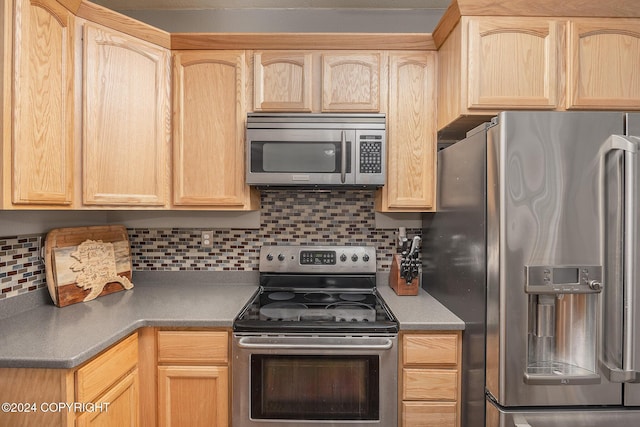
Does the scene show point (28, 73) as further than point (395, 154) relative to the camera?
No

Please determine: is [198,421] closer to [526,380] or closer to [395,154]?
[526,380]

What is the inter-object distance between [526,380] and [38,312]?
202cm

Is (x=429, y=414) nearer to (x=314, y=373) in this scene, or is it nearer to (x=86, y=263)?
(x=314, y=373)

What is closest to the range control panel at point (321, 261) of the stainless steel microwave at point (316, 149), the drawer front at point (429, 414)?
the stainless steel microwave at point (316, 149)

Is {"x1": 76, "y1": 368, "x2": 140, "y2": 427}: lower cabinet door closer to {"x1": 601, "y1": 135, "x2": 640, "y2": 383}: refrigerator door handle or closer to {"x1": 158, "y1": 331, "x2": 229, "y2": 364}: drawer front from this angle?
{"x1": 158, "y1": 331, "x2": 229, "y2": 364}: drawer front

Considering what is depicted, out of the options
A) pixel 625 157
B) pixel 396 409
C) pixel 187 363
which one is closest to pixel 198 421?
pixel 187 363

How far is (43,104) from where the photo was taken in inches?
53.8

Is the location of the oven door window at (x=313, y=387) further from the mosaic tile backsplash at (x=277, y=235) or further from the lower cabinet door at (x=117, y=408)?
the mosaic tile backsplash at (x=277, y=235)

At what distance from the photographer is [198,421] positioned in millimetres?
1545

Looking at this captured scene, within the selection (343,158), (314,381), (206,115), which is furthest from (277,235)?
(314,381)

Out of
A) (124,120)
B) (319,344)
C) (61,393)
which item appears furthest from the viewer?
(124,120)

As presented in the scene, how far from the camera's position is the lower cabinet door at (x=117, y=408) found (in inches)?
48.4

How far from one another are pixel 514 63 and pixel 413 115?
1.61ft

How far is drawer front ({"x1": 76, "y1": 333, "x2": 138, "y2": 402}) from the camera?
1.20 m
